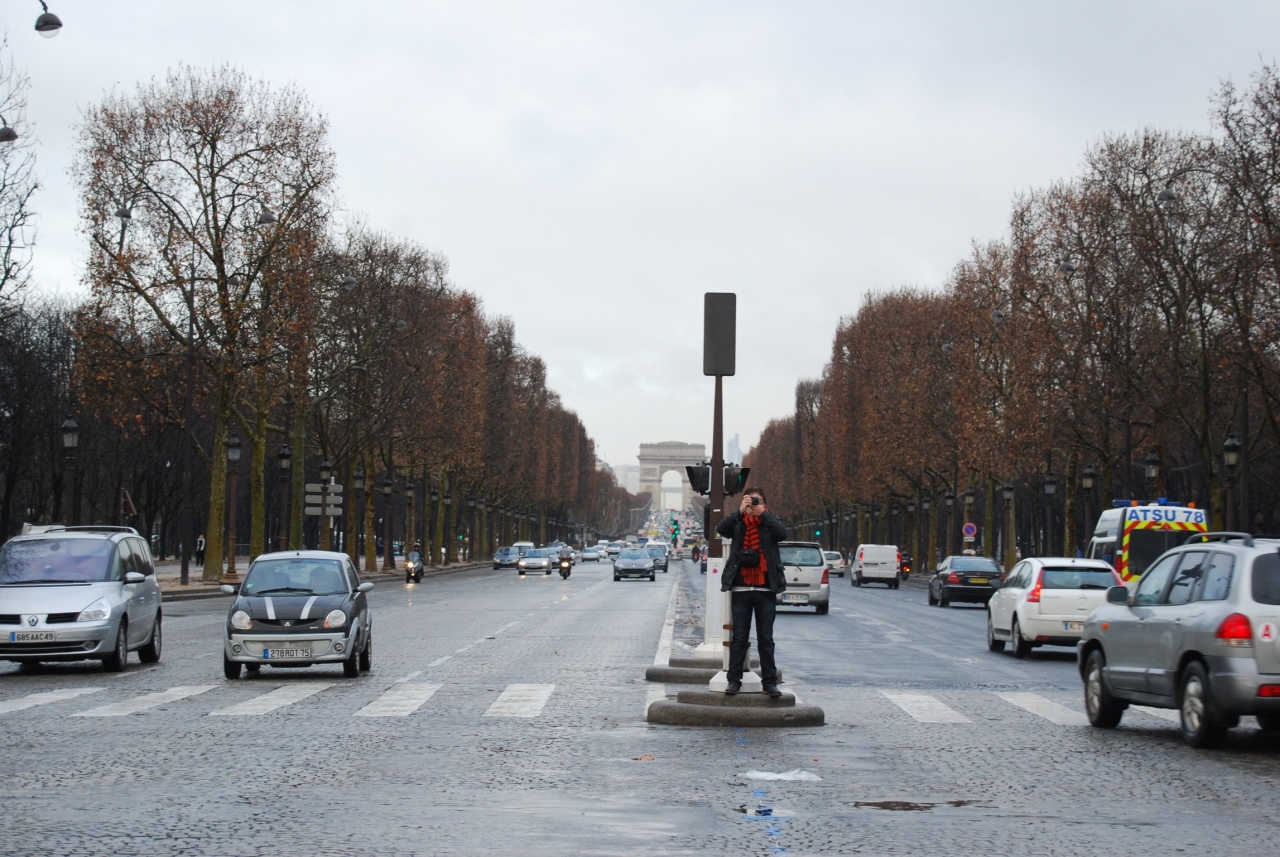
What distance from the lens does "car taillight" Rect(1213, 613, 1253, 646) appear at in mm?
12711

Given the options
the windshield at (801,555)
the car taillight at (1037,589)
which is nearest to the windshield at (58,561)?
the car taillight at (1037,589)

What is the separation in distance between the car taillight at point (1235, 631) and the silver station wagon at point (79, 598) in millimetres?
13093

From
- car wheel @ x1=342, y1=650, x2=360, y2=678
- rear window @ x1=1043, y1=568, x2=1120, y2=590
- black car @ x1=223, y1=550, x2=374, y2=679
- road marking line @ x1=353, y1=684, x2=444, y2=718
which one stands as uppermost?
rear window @ x1=1043, y1=568, x2=1120, y2=590

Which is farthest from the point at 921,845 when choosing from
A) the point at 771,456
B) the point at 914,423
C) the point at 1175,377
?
the point at 771,456

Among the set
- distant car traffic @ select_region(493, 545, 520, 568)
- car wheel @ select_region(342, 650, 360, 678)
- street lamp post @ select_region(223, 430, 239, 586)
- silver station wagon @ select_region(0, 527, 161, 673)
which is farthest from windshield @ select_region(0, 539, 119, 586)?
distant car traffic @ select_region(493, 545, 520, 568)

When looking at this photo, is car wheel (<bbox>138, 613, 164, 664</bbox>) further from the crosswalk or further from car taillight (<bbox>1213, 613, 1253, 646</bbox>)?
car taillight (<bbox>1213, 613, 1253, 646</bbox>)

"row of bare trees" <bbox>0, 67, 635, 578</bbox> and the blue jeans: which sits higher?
"row of bare trees" <bbox>0, 67, 635, 578</bbox>

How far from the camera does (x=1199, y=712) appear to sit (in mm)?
13172

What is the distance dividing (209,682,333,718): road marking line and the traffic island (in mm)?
3741

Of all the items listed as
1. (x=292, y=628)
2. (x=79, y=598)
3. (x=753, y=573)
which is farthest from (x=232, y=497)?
(x=753, y=573)

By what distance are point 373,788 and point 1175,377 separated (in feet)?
134

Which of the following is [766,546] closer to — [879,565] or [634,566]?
[634,566]

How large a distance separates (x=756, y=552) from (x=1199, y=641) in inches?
152

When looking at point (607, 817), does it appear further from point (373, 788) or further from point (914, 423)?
point (914, 423)
